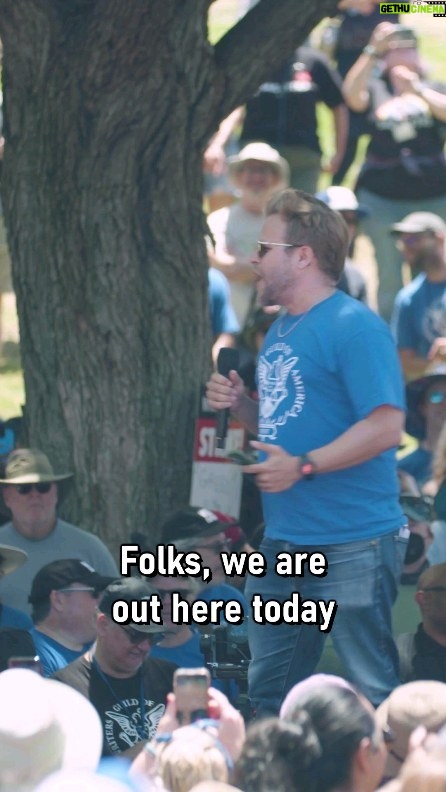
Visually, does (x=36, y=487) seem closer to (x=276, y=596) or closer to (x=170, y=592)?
(x=170, y=592)

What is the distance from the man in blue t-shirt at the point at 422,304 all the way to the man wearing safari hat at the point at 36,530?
3.06 meters

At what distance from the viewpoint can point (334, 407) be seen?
535 cm

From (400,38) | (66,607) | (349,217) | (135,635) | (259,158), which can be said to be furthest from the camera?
(400,38)

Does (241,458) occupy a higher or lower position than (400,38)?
lower

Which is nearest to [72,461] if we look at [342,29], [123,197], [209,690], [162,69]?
[123,197]

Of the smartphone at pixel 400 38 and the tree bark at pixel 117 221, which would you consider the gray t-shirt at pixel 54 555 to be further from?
the smartphone at pixel 400 38

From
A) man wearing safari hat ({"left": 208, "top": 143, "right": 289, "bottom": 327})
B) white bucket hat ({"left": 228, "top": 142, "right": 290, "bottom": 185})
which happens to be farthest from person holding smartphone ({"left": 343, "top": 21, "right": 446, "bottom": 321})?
white bucket hat ({"left": 228, "top": 142, "right": 290, "bottom": 185})

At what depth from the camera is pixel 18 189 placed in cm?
696

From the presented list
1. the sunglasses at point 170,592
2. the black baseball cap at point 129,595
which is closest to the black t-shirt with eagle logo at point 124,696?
the black baseball cap at point 129,595

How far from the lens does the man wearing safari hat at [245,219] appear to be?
33.0 feet

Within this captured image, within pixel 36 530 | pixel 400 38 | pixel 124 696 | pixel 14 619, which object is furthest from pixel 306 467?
pixel 400 38

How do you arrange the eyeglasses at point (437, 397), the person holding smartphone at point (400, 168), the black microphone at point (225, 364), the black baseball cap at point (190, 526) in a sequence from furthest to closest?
1. the person holding smartphone at point (400, 168)
2. the eyeglasses at point (437, 397)
3. the black baseball cap at point (190, 526)
4. the black microphone at point (225, 364)

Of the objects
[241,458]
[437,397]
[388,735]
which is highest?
[241,458]

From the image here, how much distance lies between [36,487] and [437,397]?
2.47 meters
